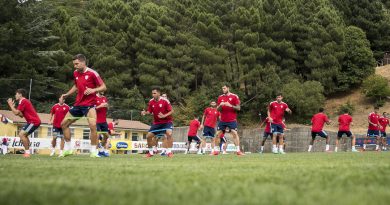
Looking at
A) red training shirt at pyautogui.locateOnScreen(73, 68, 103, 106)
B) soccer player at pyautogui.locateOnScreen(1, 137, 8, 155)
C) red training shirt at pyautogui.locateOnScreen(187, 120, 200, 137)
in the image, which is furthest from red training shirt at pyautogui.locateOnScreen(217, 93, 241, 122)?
soccer player at pyautogui.locateOnScreen(1, 137, 8, 155)

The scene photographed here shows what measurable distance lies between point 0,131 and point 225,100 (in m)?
28.4

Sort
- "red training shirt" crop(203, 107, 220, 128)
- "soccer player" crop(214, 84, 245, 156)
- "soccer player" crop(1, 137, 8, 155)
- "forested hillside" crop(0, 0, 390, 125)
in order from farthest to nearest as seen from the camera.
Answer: "forested hillside" crop(0, 0, 390, 125), "soccer player" crop(1, 137, 8, 155), "red training shirt" crop(203, 107, 220, 128), "soccer player" crop(214, 84, 245, 156)

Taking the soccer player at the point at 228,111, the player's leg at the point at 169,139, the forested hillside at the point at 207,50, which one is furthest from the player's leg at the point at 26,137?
the forested hillside at the point at 207,50

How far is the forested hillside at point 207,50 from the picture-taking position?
54.3m

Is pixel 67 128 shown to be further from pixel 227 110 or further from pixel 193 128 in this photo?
pixel 193 128

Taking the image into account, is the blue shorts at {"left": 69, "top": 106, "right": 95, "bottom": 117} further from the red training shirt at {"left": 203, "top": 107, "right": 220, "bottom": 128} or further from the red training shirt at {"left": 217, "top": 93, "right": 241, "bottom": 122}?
the red training shirt at {"left": 203, "top": 107, "right": 220, "bottom": 128}

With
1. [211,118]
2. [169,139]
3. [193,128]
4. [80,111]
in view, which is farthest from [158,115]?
[193,128]

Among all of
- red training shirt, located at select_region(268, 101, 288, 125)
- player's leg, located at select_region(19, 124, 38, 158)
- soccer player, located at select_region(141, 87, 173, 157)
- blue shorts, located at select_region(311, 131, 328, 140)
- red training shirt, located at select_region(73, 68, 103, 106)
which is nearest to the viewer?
red training shirt, located at select_region(73, 68, 103, 106)

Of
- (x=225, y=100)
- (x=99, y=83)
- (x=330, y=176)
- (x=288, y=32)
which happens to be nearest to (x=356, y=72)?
(x=288, y=32)

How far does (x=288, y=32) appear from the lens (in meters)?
60.1

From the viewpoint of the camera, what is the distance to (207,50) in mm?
57219

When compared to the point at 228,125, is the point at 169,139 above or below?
below

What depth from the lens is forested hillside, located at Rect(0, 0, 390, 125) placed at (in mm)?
54281

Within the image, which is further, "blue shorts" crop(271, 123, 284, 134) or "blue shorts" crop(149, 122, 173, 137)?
"blue shorts" crop(271, 123, 284, 134)
